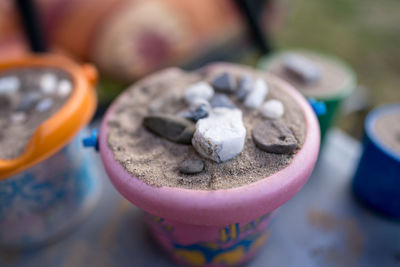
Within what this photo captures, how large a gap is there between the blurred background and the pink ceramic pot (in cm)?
72

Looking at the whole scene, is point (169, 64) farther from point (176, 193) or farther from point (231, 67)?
point (176, 193)

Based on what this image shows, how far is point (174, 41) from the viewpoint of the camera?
1.32m

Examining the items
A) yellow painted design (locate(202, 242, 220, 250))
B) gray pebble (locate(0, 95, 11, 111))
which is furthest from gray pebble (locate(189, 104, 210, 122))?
gray pebble (locate(0, 95, 11, 111))

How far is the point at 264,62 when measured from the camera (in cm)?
95

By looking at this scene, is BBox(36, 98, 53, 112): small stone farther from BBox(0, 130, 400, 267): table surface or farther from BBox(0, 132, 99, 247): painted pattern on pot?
BBox(0, 130, 400, 267): table surface

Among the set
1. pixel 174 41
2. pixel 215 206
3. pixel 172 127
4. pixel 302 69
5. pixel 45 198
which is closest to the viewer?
pixel 215 206

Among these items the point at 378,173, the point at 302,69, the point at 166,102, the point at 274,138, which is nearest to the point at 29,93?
the point at 166,102

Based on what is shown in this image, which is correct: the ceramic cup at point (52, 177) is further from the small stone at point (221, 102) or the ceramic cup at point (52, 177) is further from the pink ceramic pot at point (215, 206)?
the small stone at point (221, 102)

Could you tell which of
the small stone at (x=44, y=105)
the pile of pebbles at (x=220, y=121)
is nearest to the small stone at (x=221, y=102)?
the pile of pebbles at (x=220, y=121)

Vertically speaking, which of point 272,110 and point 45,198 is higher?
point 272,110

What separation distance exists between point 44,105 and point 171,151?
0.32m

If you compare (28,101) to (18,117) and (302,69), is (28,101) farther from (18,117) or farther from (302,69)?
(302,69)

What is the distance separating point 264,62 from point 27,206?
696 mm

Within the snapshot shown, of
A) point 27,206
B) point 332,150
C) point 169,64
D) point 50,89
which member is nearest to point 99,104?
point 169,64
